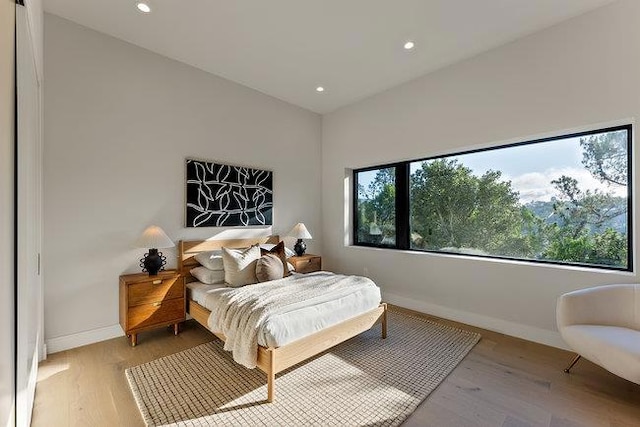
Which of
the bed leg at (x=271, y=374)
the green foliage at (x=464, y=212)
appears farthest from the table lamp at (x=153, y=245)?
the green foliage at (x=464, y=212)

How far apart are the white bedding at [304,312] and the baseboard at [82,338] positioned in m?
0.85

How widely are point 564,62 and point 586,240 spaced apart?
1.77 metres

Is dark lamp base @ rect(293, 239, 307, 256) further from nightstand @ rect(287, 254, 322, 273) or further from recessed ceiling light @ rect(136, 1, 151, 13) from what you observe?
recessed ceiling light @ rect(136, 1, 151, 13)

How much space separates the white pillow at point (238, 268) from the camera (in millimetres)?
3168

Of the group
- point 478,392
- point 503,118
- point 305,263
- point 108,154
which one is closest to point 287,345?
point 478,392

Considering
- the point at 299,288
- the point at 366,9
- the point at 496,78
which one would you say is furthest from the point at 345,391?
the point at 496,78

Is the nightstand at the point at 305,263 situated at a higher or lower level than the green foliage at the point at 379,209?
lower

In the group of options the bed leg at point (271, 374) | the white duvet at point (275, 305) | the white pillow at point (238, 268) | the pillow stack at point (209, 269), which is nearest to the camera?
the bed leg at point (271, 374)

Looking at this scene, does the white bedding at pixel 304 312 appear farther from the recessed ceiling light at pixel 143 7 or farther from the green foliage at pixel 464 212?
the recessed ceiling light at pixel 143 7

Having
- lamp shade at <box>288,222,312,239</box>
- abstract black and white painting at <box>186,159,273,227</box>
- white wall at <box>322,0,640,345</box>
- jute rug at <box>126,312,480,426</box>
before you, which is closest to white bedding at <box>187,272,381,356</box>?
jute rug at <box>126,312,480,426</box>

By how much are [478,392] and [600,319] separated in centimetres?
122

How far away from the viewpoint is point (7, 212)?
1280 millimetres

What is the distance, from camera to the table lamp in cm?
297

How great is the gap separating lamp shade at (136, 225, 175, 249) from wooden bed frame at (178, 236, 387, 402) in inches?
17.1
